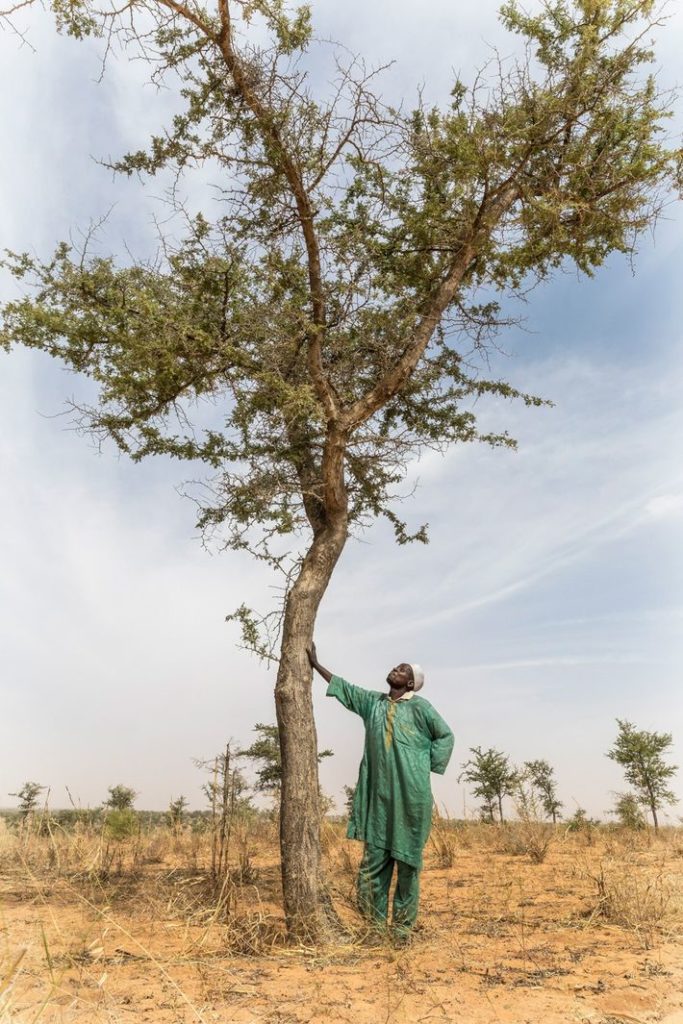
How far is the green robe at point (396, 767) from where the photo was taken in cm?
582

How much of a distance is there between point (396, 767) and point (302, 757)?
31.7 inches

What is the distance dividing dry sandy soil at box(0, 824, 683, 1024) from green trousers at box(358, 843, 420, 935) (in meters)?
0.18

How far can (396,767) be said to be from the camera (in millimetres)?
5949

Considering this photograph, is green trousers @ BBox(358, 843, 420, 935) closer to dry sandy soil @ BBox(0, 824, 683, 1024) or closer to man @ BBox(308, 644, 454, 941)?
man @ BBox(308, 644, 454, 941)

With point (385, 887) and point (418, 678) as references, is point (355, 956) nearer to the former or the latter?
point (385, 887)

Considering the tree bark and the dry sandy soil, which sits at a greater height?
the tree bark

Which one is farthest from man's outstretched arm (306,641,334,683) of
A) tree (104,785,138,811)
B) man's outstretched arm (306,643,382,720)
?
tree (104,785,138,811)

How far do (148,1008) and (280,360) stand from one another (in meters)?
5.68

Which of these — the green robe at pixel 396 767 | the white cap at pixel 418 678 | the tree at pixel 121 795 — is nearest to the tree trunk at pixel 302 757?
the green robe at pixel 396 767

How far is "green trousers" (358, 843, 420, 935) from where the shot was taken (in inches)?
224

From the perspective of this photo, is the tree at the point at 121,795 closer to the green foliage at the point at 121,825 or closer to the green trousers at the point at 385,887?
the green foliage at the point at 121,825

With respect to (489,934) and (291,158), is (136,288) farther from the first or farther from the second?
(489,934)

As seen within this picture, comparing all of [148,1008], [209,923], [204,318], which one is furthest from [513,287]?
[148,1008]

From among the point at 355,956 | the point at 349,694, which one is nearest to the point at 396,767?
the point at 349,694
